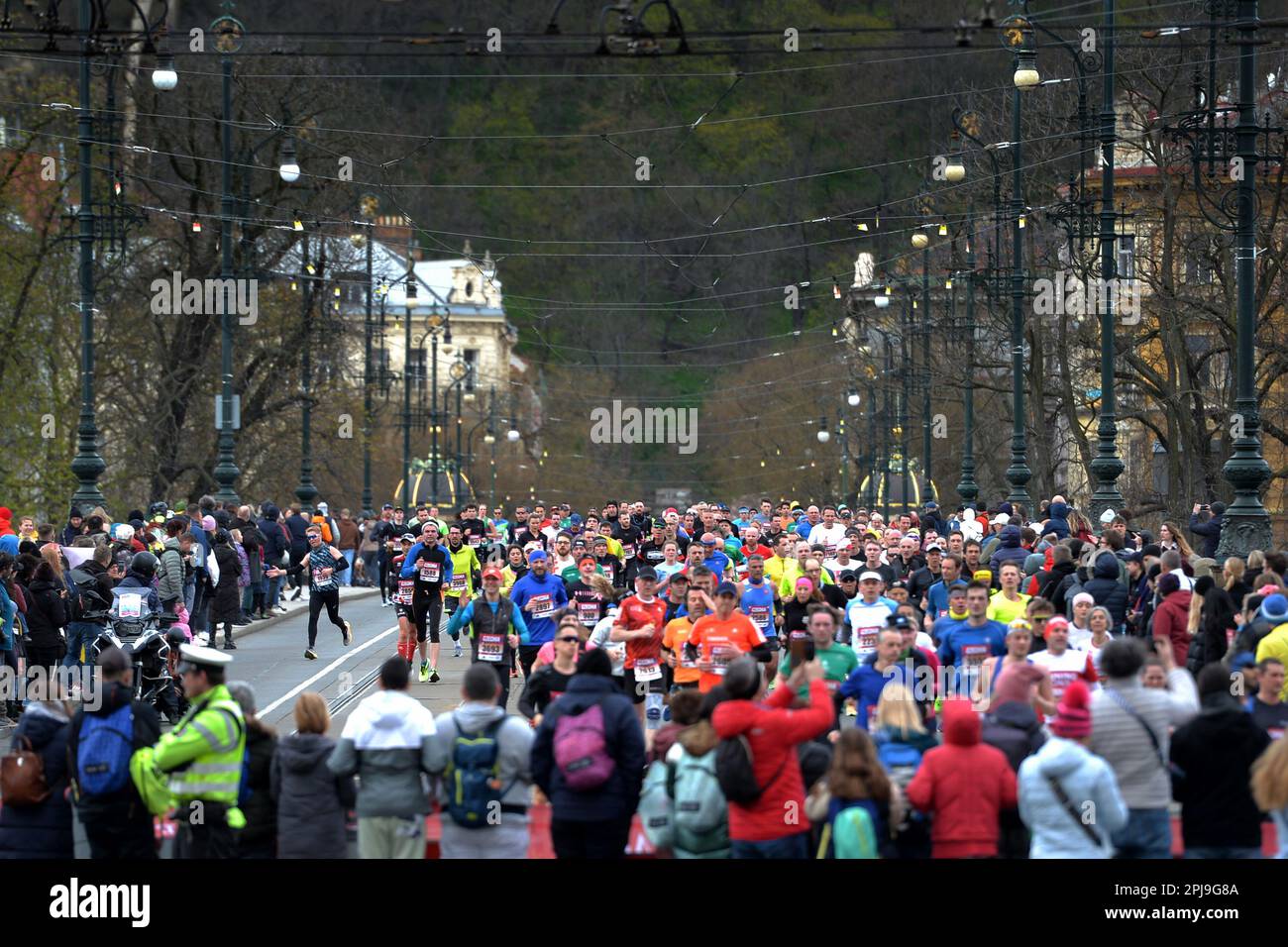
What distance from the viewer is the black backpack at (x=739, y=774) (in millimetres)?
10508

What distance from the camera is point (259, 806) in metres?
11.1

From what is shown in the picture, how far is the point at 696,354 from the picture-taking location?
111 meters

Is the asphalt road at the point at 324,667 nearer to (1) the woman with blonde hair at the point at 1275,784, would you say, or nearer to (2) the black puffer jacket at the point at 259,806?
(2) the black puffer jacket at the point at 259,806

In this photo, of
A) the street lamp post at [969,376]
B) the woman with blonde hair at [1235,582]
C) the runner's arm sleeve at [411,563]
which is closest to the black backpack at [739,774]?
the woman with blonde hair at [1235,582]

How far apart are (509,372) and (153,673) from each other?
104909 millimetres

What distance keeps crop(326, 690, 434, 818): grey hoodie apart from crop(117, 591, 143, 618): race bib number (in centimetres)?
925

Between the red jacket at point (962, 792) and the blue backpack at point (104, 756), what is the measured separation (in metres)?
4.09

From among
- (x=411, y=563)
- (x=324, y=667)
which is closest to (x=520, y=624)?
(x=411, y=563)

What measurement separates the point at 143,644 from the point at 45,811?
905 centimetres

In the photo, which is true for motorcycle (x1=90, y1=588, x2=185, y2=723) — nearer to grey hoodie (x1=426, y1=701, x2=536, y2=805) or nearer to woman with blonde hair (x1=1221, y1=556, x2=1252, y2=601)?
grey hoodie (x1=426, y1=701, x2=536, y2=805)

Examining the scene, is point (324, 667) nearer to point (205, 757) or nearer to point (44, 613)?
point (44, 613)

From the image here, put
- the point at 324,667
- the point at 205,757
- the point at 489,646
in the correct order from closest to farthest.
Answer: the point at 205,757
the point at 489,646
the point at 324,667

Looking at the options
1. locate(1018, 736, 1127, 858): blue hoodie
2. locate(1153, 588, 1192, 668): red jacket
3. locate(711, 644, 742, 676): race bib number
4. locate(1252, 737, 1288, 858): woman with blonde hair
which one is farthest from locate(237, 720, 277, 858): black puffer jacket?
locate(1153, 588, 1192, 668): red jacket

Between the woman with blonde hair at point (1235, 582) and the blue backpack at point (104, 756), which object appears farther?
the woman with blonde hair at point (1235, 582)
